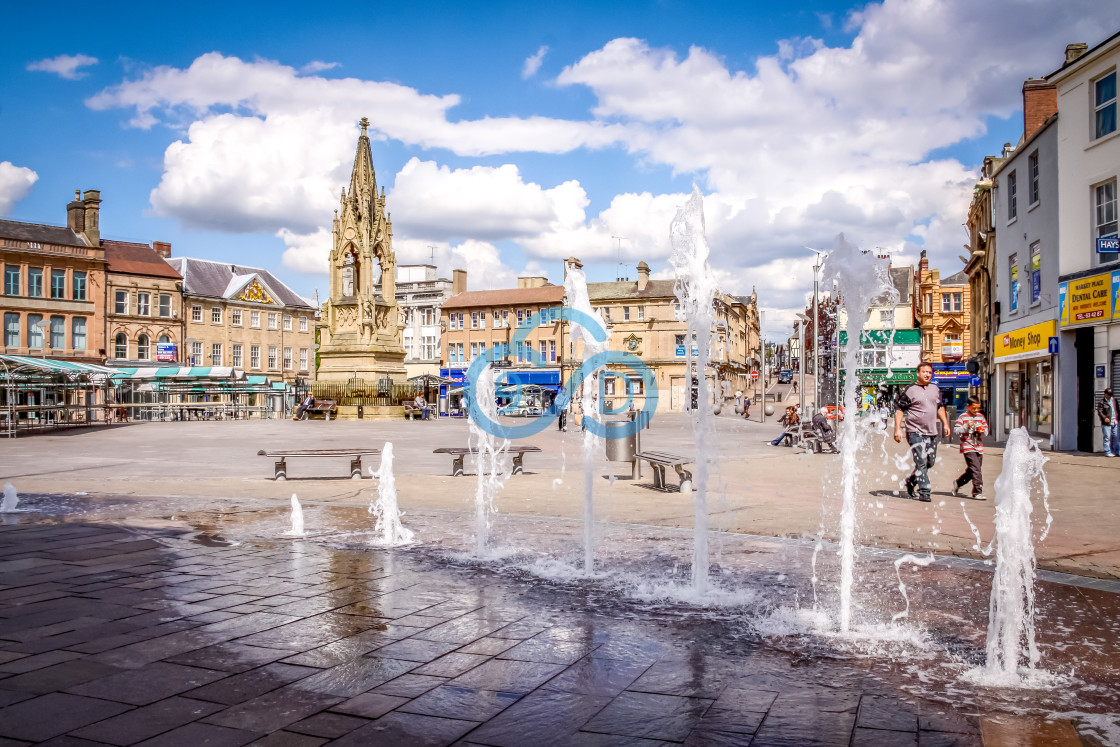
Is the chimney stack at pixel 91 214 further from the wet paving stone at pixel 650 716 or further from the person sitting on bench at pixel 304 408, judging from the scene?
the wet paving stone at pixel 650 716

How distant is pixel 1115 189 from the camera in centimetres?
2112

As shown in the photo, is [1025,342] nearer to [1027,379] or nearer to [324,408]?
[1027,379]

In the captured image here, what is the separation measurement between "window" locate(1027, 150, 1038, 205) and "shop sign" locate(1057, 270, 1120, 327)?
176 inches

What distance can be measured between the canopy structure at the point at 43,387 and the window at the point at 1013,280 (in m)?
35.0

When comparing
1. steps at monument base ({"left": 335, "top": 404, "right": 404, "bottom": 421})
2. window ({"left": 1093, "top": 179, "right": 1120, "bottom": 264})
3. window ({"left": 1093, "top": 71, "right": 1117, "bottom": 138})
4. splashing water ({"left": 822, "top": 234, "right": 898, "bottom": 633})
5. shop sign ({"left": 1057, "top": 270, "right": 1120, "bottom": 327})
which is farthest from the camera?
steps at monument base ({"left": 335, "top": 404, "right": 404, "bottom": 421})

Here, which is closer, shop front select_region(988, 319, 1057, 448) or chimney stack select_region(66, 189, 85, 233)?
shop front select_region(988, 319, 1057, 448)

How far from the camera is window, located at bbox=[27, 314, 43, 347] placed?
54.2 meters

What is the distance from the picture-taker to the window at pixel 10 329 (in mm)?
53281

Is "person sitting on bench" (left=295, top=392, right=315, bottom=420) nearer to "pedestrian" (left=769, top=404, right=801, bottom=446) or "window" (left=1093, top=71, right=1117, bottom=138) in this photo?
"pedestrian" (left=769, top=404, right=801, bottom=446)

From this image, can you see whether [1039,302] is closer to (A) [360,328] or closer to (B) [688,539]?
(B) [688,539]

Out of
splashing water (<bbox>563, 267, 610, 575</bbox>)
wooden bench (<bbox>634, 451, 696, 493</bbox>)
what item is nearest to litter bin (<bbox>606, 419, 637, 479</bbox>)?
wooden bench (<bbox>634, 451, 696, 493</bbox>)

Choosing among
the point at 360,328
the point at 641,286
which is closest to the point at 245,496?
the point at 360,328

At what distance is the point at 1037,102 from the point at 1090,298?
40.7 feet

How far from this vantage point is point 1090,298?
21.5 m
